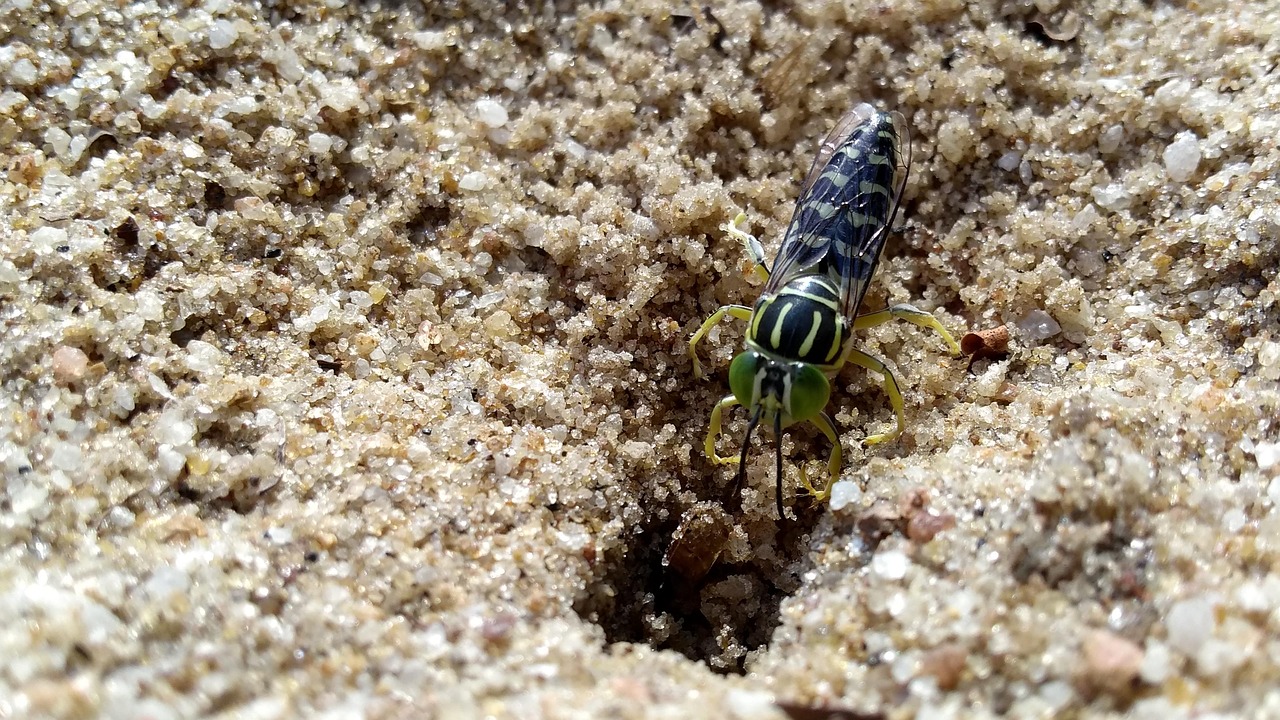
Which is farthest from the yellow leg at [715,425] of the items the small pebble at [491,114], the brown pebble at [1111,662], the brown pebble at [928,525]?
the small pebble at [491,114]

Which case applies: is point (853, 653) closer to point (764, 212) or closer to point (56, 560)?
point (764, 212)

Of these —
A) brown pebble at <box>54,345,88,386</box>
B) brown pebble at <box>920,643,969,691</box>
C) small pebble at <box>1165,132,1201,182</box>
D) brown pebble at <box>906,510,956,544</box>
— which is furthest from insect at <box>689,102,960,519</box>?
brown pebble at <box>54,345,88,386</box>

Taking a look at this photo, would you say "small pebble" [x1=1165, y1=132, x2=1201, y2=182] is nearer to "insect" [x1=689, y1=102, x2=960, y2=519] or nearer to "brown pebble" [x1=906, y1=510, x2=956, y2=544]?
"insect" [x1=689, y1=102, x2=960, y2=519]

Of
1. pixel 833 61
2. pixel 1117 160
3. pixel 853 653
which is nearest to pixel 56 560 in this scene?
pixel 853 653

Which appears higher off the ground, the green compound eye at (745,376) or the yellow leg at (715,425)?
the green compound eye at (745,376)

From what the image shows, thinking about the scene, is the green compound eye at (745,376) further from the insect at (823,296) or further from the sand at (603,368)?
the sand at (603,368)
